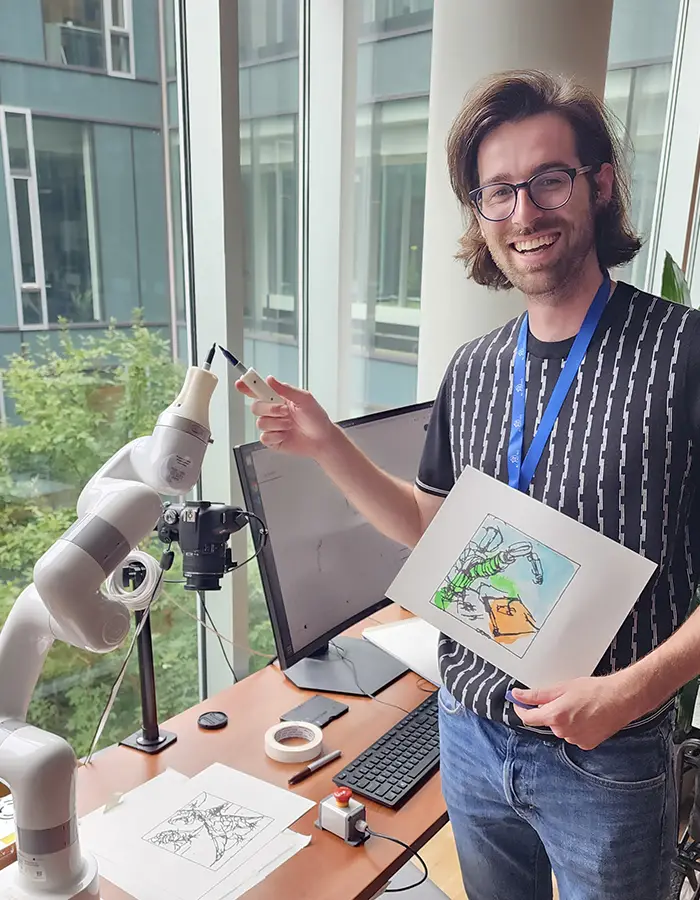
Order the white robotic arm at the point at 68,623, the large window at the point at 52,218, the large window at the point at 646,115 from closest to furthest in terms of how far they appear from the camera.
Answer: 1. the white robotic arm at the point at 68,623
2. the large window at the point at 52,218
3. the large window at the point at 646,115

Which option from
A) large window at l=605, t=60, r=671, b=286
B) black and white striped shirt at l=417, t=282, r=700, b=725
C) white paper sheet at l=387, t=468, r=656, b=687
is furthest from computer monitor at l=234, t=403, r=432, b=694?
large window at l=605, t=60, r=671, b=286

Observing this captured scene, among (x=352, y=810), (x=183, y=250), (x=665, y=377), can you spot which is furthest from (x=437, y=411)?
(x=183, y=250)

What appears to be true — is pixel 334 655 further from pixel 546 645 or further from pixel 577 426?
pixel 577 426

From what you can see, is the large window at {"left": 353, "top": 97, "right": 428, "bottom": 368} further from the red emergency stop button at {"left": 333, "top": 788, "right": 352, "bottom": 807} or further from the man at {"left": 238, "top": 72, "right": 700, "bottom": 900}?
the red emergency stop button at {"left": 333, "top": 788, "right": 352, "bottom": 807}

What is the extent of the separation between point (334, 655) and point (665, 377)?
1.01 meters

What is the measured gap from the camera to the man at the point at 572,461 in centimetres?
94

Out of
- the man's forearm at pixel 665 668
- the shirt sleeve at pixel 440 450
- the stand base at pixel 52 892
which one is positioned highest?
the shirt sleeve at pixel 440 450

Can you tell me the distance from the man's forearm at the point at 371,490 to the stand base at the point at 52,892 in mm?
641

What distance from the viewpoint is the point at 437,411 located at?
1.24m

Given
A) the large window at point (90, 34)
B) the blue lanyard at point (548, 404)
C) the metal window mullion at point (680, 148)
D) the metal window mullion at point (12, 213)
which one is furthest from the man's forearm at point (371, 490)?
the metal window mullion at point (680, 148)

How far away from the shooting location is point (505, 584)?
3.45 feet

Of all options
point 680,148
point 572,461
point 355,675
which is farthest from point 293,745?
point 680,148

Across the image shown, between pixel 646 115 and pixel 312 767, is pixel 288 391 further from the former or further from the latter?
pixel 646 115

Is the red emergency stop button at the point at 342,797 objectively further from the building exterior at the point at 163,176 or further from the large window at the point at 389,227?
the large window at the point at 389,227
